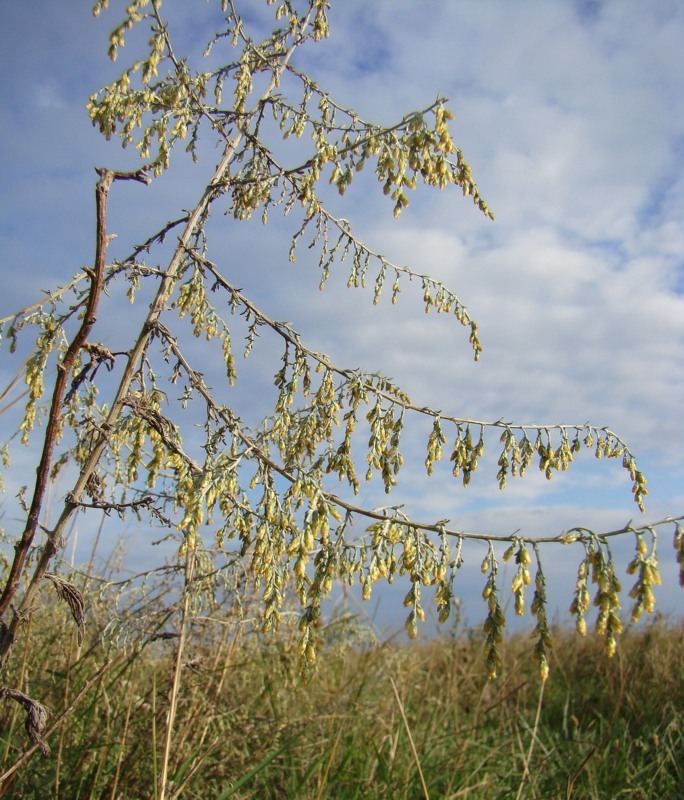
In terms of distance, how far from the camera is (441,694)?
6.78 metres

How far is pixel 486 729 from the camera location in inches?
251

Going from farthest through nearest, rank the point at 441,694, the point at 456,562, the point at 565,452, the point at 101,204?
the point at 441,694, the point at 565,452, the point at 101,204, the point at 456,562

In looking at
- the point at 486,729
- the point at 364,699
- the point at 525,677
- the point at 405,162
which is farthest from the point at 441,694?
the point at 405,162

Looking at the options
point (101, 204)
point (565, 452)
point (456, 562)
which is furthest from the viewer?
point (565, 452)

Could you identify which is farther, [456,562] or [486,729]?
[486,729]

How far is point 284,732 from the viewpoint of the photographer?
4.78 meters

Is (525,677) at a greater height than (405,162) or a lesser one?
lesser

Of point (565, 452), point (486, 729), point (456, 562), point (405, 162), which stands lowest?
point (486, 729)

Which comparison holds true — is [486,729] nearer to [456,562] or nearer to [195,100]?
[456,562]

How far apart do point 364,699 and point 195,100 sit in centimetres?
483

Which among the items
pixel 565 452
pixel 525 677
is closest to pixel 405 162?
→ pixel 565 452

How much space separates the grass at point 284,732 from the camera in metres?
3.76

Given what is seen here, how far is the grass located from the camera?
3762mm

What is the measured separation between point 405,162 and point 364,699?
15.1 feet
